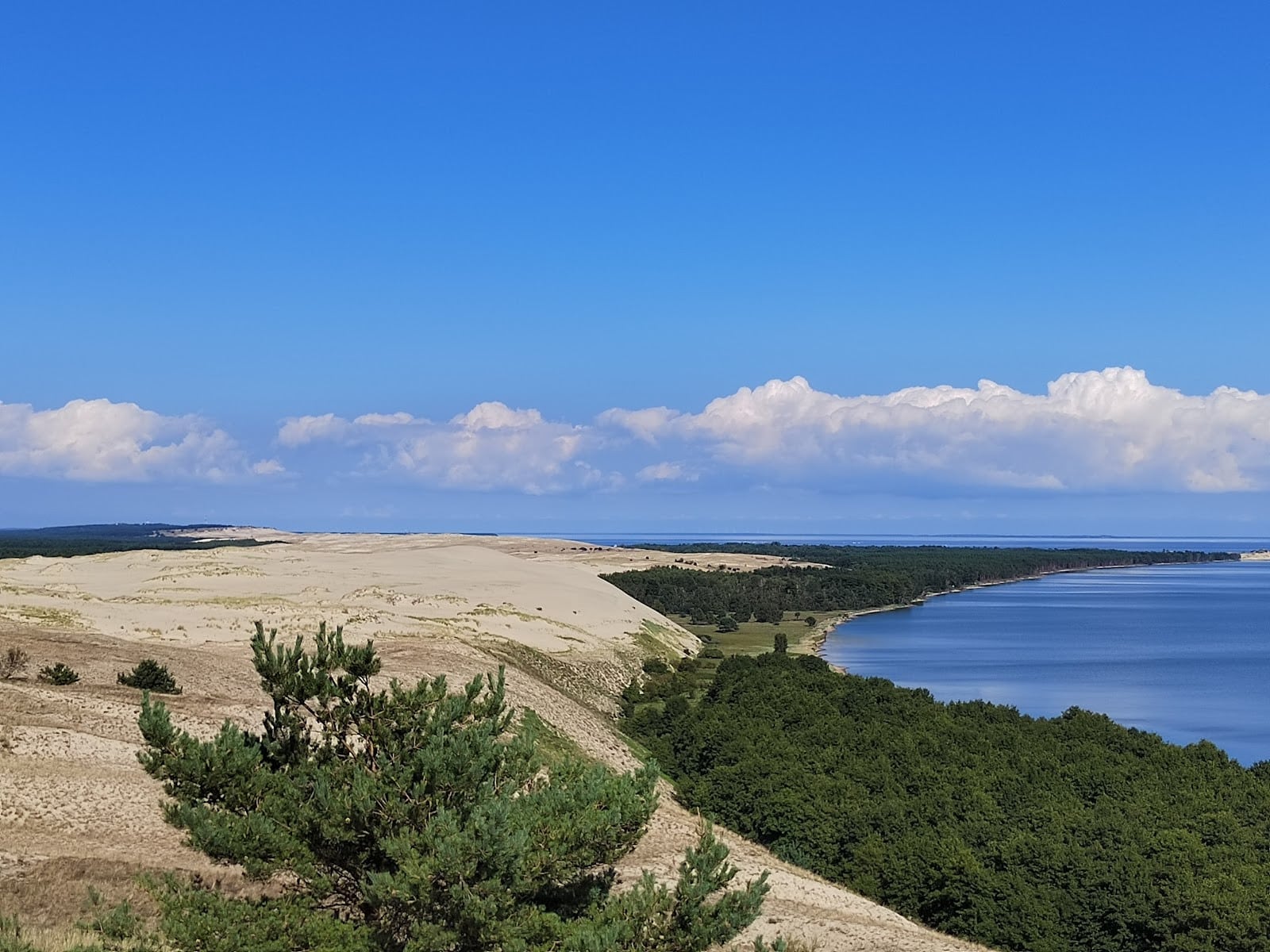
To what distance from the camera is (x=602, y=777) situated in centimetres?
1705

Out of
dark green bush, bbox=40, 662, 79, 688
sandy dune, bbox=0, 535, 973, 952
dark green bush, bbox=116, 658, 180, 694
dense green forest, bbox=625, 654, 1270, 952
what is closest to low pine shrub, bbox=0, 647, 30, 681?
dark green bush, bbox=40, 662, 79, 688

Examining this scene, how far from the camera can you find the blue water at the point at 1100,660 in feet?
257

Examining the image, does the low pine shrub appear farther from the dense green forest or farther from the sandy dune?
the dense green forest

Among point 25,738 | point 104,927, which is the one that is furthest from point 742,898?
point 25,738

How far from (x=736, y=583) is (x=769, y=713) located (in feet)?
388

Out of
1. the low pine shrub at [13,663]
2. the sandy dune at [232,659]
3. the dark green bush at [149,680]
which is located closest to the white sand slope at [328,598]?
the sandy dune at [232,659]

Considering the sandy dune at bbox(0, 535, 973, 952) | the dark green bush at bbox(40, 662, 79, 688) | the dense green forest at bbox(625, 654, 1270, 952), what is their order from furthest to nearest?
the dark green bush at bbox(40, 662, 79, 688), the dense green forest at bbox(625, 654, 1270, 952), the sandy dune at bbox(0, 535, 973, 952)

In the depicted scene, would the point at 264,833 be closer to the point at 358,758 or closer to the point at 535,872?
the point at 358,758

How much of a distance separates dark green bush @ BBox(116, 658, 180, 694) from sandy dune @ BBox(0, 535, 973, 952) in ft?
2.23

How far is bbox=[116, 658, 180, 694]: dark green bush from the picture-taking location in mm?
39344

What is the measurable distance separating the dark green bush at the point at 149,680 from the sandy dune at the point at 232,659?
2.23 feet

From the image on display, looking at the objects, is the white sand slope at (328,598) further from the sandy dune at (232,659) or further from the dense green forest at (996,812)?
the dense green forest at (996,812)

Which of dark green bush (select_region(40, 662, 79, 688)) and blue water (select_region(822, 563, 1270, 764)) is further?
blue water (select_region(822, 563, 1270, 764))

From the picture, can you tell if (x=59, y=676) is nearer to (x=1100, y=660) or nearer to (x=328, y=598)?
(x=328, y=598)
